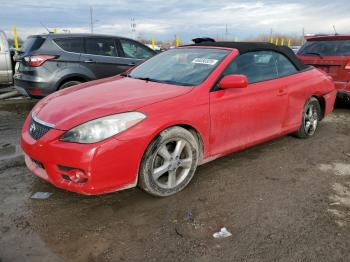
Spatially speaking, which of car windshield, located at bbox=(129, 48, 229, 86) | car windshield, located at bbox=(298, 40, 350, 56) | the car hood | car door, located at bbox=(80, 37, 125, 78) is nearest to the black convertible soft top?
car windshield, located at bbox=(129, 48, 229, 86)

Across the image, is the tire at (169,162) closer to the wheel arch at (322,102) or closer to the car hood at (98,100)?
the car hood at (98,100)

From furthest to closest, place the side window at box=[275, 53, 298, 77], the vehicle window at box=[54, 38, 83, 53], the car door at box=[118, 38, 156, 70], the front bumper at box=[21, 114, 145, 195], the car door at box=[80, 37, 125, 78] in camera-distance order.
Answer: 1. the car door at box=[118, 38, 156, 70]
2. the car door at box=[80, 37, 125, 78]
3. the vehicle window at box=[54, 38, 83, 53]
4. the side window at box=[275, 53, 298, 77]
5. the front bumper at box=[21, 114, 145, 195]

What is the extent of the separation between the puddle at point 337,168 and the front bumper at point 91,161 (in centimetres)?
245

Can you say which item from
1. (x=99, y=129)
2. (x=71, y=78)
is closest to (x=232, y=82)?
(x=99, y=129)

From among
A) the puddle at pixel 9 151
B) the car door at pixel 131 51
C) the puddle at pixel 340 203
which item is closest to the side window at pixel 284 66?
the puddle at pixel 340 203

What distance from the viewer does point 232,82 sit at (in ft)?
12.1

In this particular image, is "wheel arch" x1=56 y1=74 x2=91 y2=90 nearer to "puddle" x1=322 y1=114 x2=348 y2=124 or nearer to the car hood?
the car hood

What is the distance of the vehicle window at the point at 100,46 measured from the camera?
743cm

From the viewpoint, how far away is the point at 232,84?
3680 mm

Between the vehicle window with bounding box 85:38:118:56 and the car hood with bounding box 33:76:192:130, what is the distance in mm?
3605

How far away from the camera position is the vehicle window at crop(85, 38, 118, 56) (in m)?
7.43

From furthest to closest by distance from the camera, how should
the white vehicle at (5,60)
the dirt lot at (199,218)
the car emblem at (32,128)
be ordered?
the white vehicle at (5,60)
the car emblem at (32,128)
the dirt lot at (199,218)

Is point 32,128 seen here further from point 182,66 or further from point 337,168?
point 337,168

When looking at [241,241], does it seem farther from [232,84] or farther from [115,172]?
[232,84]
